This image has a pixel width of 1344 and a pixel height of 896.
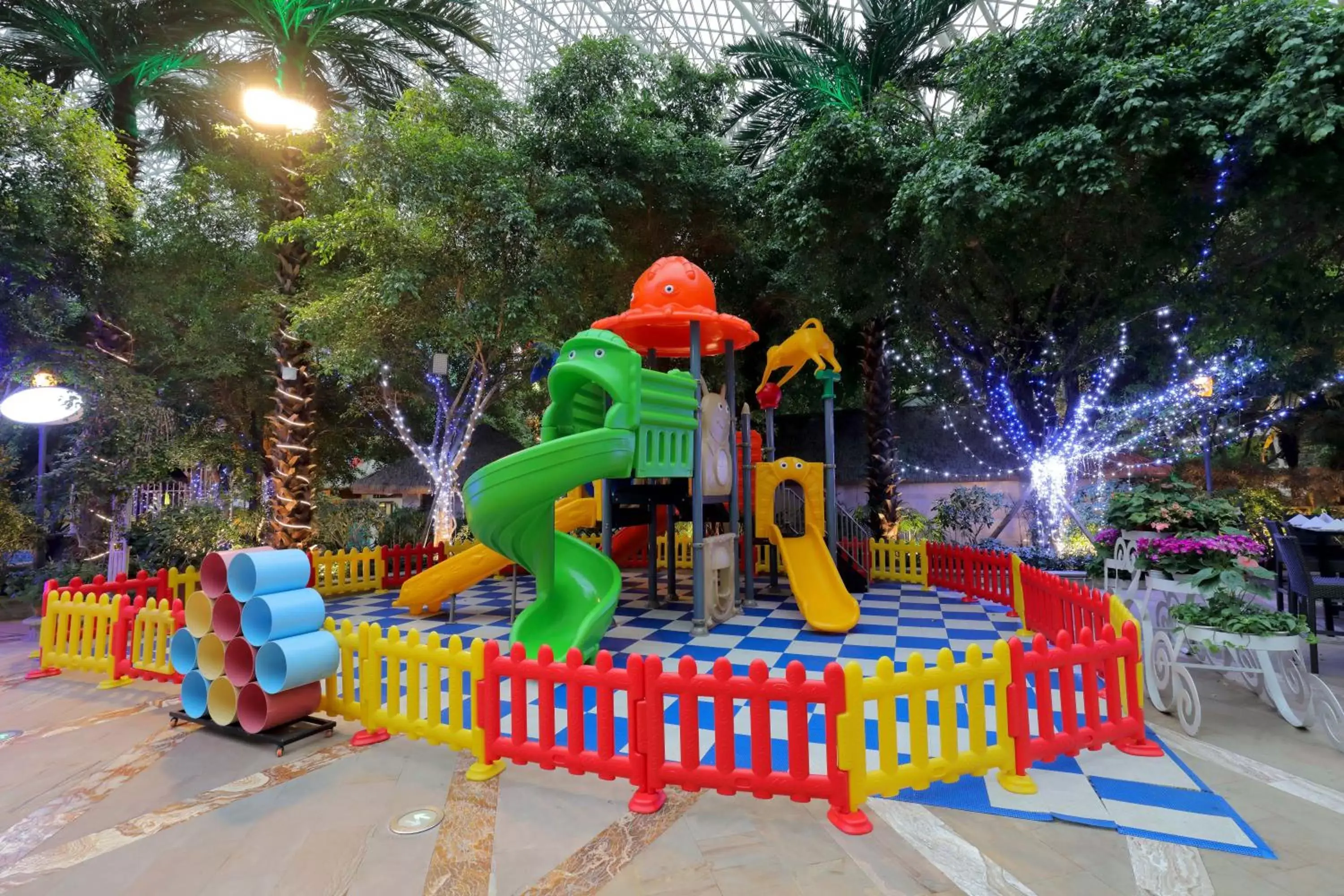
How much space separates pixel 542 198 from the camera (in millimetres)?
10570

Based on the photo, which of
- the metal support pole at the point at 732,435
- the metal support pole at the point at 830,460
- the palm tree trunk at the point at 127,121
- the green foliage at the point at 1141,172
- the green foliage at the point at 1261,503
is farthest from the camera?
the green foliage at the point at 1261,503

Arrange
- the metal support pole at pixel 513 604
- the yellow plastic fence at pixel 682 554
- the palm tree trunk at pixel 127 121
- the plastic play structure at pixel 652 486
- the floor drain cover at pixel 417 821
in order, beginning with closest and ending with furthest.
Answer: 1. the floor drain cover at pixel 417 821
2. the plastic play structure at pixel 652 486
3. the metal support pole at pixel 513 604
4. the palm tree trunk at pixel 127 121
5. the yellow plastic fence at pixel 682 554

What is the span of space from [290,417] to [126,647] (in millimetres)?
5720

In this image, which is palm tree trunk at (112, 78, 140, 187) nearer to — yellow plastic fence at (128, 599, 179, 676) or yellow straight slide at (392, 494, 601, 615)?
yellow straight slide at (392, 494, 601, 615)

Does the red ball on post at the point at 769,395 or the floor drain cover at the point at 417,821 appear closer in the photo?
the floor drain cover at the point at 417,821

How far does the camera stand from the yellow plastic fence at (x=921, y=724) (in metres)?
3.15

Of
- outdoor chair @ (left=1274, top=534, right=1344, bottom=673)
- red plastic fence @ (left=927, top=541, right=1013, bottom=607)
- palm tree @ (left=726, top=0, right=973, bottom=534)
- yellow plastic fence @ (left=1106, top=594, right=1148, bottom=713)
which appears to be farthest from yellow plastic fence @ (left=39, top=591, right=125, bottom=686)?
palm tree @ (left=726, top=0, right=973, bottom=534)

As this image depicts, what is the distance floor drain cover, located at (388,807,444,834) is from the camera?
10.2ft

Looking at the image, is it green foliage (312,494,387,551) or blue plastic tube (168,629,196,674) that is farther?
green foliage (312,494,387,551)

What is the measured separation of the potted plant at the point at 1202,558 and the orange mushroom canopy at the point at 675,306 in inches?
205

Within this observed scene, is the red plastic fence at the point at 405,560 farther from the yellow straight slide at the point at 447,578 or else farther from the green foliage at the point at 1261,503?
the green foliage at the point at 1261,503

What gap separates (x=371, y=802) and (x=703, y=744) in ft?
6.76

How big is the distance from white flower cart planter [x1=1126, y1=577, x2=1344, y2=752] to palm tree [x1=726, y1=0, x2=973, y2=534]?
856 cm

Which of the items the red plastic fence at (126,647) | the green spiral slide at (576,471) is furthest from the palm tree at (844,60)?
the red plastic fence at (126,647)
